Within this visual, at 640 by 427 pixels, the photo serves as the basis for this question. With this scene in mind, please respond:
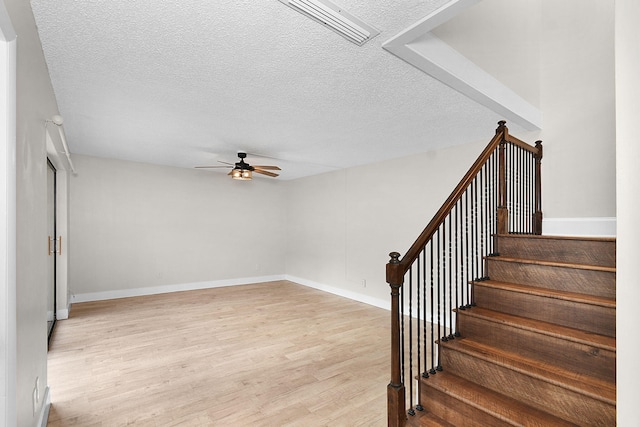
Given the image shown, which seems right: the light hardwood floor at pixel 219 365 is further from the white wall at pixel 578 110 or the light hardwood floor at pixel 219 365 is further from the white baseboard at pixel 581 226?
the white wall at pixel 578 110

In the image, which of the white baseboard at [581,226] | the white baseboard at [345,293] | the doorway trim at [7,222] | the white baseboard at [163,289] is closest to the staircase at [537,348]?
the white baseboard at [581,226]

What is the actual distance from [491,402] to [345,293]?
4257 millimetres

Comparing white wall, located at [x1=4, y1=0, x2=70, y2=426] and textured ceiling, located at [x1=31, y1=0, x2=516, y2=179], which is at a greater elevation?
textured ceiling, located at [x1=31, y1=0, x2=516, y2=179]

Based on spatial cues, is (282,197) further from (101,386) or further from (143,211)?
(101,386)

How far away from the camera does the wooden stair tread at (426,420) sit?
74.1 inches

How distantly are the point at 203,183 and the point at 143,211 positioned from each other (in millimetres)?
1264

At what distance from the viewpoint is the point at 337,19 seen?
1.66m

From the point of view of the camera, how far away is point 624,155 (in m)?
0.78

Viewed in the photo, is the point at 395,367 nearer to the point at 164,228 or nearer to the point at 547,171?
the point at 547,171

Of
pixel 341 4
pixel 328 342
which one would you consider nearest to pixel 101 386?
pixel 328 342

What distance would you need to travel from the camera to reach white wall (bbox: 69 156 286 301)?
17.5ft

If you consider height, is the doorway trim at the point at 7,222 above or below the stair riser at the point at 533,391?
above

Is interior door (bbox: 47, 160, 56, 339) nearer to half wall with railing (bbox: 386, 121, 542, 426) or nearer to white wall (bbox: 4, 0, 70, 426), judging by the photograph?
white wall (bbox: 4, 0, 70, 426)

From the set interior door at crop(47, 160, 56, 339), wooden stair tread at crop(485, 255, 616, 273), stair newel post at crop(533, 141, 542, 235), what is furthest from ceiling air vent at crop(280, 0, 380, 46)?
interior door at crop(47, 160, 56, 339)
